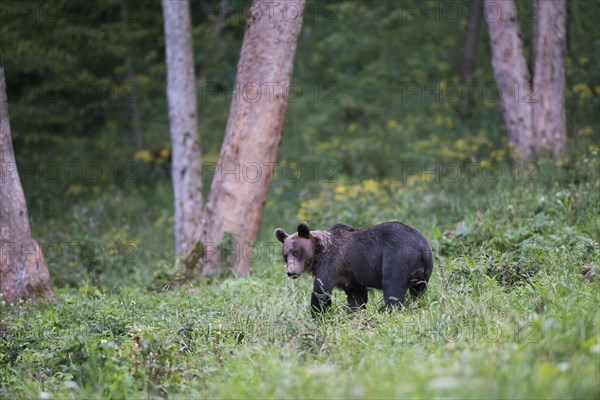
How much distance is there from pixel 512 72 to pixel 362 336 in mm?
8586

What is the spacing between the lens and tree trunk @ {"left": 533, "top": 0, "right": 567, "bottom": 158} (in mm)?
12688

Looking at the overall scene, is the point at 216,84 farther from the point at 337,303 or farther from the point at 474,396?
the point at 474,396

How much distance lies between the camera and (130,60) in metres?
18.5

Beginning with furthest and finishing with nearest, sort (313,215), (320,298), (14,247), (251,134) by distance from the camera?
(313,215) < (251,134) < (14,247) < (320,298)

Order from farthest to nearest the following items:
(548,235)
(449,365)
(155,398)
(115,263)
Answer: (115,263), (548,235), (155,398), (449,365)

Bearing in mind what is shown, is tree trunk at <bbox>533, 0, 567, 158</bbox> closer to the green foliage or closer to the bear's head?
the green foliage

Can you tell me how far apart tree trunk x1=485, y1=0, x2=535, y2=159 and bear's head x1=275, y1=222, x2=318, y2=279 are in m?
6.56

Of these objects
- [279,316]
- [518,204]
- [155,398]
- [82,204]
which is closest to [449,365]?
[155,398]

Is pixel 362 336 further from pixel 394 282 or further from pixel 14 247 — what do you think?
pixel 14 247

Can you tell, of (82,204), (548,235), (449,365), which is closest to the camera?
(449,365)

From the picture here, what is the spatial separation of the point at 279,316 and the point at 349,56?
15896 millimetres

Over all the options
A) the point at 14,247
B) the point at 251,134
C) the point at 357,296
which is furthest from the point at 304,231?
the point at 14,247

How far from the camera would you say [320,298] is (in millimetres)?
7086

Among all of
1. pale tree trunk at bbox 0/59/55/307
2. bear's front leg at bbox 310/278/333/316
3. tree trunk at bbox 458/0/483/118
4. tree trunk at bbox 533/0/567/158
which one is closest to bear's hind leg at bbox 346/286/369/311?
bear's front leg at bbox 310/278/333/316
